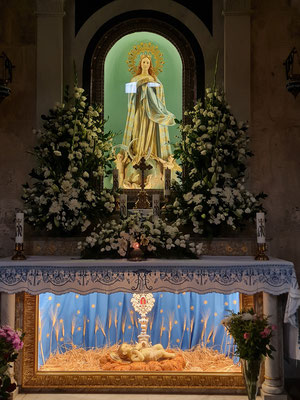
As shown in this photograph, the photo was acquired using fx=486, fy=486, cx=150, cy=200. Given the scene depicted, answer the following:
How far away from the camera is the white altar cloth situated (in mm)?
4930

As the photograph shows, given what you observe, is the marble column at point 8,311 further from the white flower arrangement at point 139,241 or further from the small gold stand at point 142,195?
the small gold stand at point 142,195

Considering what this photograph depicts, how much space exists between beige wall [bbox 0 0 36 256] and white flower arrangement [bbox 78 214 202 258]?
1.47 meters

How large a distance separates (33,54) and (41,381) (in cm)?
414

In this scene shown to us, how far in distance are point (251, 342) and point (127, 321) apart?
148 centimetres

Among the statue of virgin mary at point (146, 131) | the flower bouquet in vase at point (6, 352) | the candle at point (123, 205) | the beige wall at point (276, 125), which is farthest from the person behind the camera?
the statue of virgin mary at point (146, 131)

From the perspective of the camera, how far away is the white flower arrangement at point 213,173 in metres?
5.66

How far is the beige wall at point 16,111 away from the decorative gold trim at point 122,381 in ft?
5.29

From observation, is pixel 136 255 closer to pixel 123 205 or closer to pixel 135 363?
pixel 123 205

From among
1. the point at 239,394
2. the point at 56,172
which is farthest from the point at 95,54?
the point at 239,394

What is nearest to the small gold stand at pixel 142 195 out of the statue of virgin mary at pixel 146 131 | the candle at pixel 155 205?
the candle at pixel 155 205

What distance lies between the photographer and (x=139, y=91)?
270 inches

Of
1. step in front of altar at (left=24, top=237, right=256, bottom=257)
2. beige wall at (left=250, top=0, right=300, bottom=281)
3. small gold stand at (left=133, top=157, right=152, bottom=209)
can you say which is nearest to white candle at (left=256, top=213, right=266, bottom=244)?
step in front of altar at (left=24, top=237, right=256, bottom=257)

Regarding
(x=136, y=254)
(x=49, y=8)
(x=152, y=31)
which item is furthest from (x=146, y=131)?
(x=136, y=254)

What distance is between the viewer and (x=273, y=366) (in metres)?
5.12
